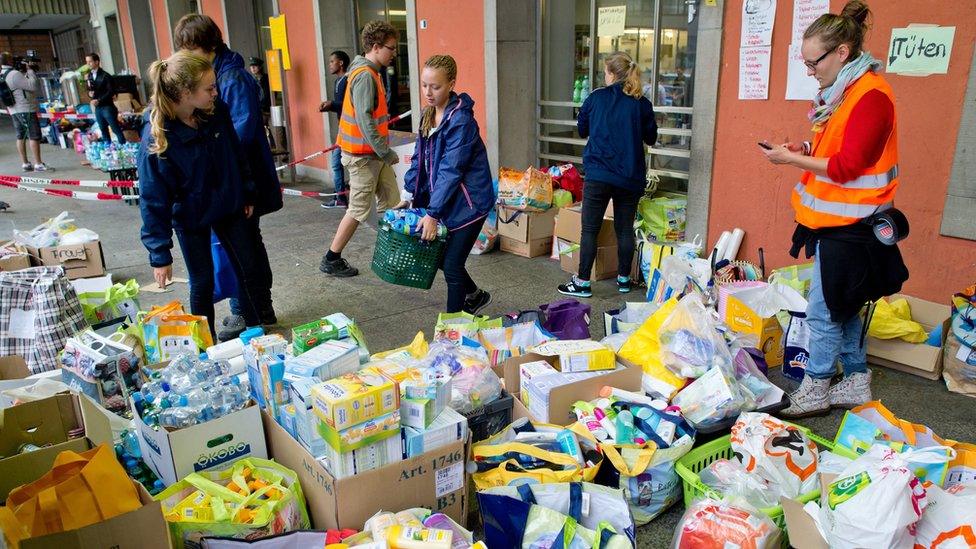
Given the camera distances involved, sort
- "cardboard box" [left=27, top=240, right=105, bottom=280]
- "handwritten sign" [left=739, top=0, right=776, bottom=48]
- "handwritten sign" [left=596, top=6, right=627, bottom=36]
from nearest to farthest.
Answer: "handwritten sign" [left=739, top=0, right=776, bottom=48] < "cardboard box" [left=27, top=240, right=105, bottom=280] < "handwritten sign" [left=596, top=6, right=627, bottom=36]

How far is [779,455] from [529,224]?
387 cm

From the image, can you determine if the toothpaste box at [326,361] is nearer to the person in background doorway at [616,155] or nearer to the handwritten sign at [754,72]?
the person in background doorway at [616,155]

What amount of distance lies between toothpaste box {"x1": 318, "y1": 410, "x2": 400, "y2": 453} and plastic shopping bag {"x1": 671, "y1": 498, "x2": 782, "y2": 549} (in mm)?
1072

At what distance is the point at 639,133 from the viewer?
5.04 metres

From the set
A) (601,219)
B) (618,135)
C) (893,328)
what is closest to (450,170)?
(618,135)

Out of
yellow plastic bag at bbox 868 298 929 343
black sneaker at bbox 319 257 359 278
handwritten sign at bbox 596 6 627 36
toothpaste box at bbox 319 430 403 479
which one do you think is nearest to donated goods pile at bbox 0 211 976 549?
toothpaste box at bbox 319 430 403 479

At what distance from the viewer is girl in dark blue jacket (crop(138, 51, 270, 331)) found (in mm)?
3479

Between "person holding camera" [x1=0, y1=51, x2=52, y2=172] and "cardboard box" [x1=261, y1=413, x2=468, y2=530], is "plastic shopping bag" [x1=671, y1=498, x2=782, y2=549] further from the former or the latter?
"person holding camera" [x1=0, y1=51, x2=52, y2=172]

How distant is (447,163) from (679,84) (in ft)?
9.31

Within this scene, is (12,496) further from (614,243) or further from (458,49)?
(458,49)

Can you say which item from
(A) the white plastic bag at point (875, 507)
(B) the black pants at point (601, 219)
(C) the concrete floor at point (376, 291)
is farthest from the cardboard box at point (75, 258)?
(A) the white plastic bag at point (875, 507)

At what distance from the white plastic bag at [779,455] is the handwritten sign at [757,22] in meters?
3.12

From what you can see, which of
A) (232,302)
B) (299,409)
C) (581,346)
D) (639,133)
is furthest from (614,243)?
(299,409)

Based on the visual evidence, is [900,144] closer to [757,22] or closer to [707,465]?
[757,22]
